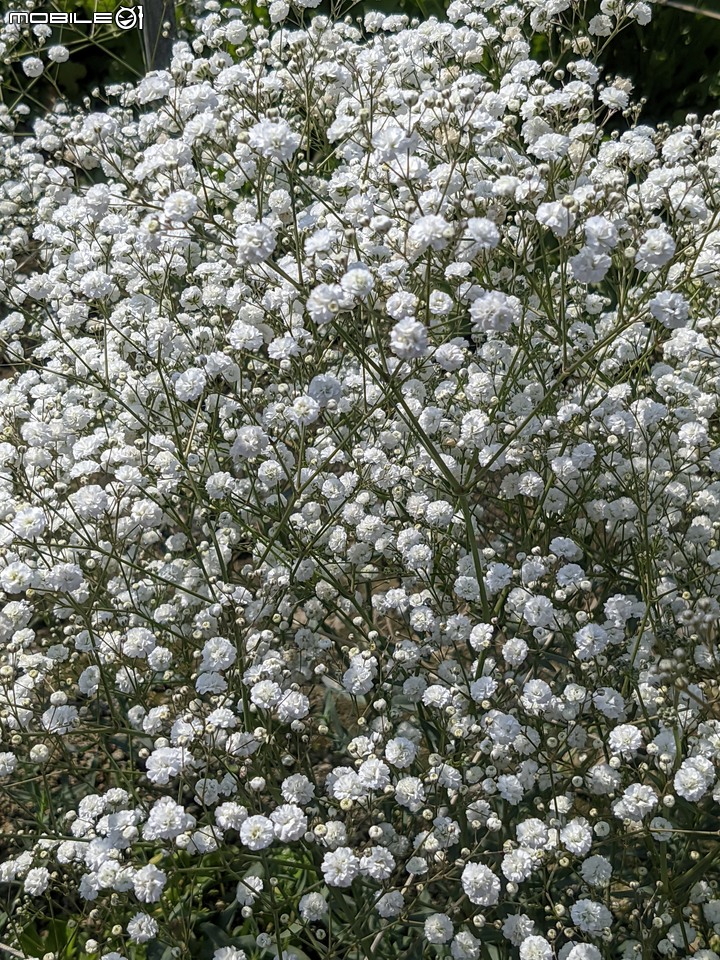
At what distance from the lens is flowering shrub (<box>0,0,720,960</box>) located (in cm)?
271

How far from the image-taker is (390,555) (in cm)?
340

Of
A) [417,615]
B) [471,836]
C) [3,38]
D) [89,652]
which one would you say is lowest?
[471,836]

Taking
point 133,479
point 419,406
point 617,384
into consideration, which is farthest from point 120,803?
point 617,384

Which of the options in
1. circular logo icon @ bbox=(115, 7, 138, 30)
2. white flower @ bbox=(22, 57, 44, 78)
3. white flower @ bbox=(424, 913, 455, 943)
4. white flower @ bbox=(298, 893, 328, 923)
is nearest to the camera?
white flower @ bbox=(424, 913, 455, 943)

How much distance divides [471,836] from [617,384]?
Result: 1.63m

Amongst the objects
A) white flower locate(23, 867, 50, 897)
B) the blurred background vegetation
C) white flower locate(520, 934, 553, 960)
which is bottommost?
white flower locate(23, 867, 50, 897)

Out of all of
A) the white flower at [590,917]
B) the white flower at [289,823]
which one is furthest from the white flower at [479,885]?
the white flower at [289,823]

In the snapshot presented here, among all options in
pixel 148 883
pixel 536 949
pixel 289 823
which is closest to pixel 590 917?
pixel 536 949

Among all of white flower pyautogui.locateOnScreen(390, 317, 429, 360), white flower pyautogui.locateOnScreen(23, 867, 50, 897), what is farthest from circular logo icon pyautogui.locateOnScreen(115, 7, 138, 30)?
white flower pyautogui.locateOnScreen(23, 867, 50, 897)

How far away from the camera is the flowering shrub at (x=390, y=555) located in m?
2.71

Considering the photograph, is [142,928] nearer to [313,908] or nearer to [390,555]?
[313,908]

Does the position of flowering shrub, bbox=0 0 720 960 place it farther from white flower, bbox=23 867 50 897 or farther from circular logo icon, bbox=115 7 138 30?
circular logo icon, bbox=115 7 138 30

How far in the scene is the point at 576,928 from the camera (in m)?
2.75

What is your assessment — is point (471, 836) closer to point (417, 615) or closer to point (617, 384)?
point (417, 615)
